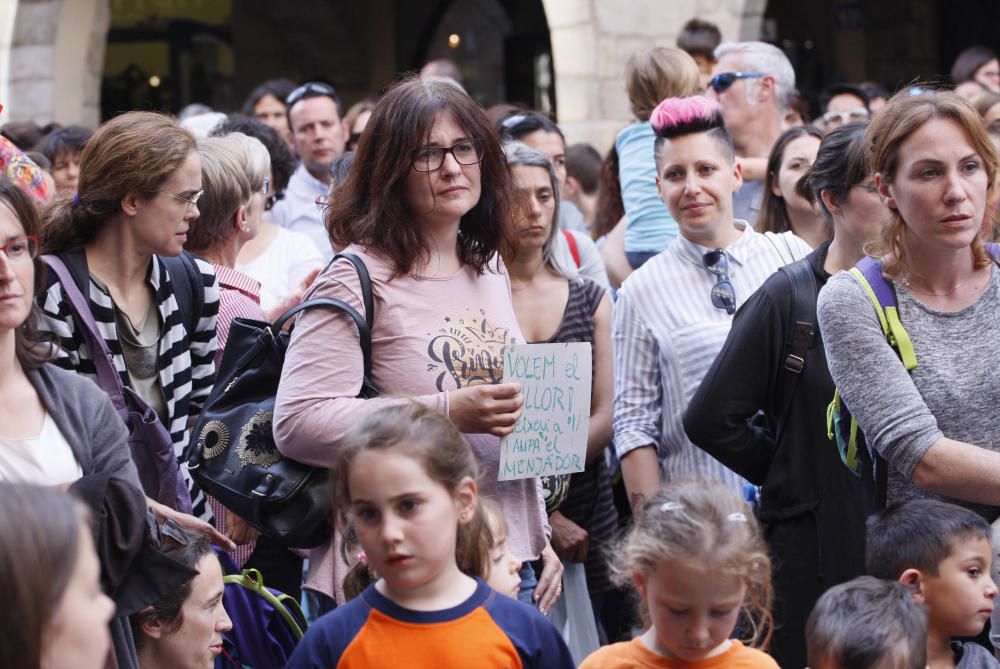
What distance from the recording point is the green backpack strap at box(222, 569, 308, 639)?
4172mm

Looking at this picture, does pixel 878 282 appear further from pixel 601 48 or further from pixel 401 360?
pixel 601 48

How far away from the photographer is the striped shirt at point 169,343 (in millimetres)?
3869

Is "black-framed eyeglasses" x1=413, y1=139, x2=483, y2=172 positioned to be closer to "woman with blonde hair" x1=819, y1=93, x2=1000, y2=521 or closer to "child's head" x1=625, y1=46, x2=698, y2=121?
"woman with blonde hair" x1=819, y1=93, x2=1000, y2=521

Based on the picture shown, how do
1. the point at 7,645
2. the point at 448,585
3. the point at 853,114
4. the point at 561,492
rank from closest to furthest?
the point at 7,645
the point at 448,585
the point at 561,492
the point at 853,114

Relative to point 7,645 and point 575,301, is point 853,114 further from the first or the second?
point 7,645

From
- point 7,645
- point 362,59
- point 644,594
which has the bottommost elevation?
point 644,594

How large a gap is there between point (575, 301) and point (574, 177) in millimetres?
4031

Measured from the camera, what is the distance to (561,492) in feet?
13.8

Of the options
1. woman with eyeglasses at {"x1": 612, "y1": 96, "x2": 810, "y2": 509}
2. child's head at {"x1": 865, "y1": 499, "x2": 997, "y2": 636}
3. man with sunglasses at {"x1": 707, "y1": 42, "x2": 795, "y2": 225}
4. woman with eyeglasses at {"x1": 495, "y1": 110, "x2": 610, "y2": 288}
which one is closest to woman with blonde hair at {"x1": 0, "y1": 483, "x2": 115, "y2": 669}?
child's head at {"x1": 865, "y1": 499, "x2": 997, "y2": 636}

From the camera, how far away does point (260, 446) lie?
3654 mm

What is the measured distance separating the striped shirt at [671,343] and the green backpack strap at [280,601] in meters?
1.14

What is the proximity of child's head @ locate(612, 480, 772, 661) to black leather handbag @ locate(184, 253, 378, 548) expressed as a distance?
874 millimetres

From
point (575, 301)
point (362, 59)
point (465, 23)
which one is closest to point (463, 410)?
point (575, 301)

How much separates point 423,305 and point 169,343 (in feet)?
3.22
